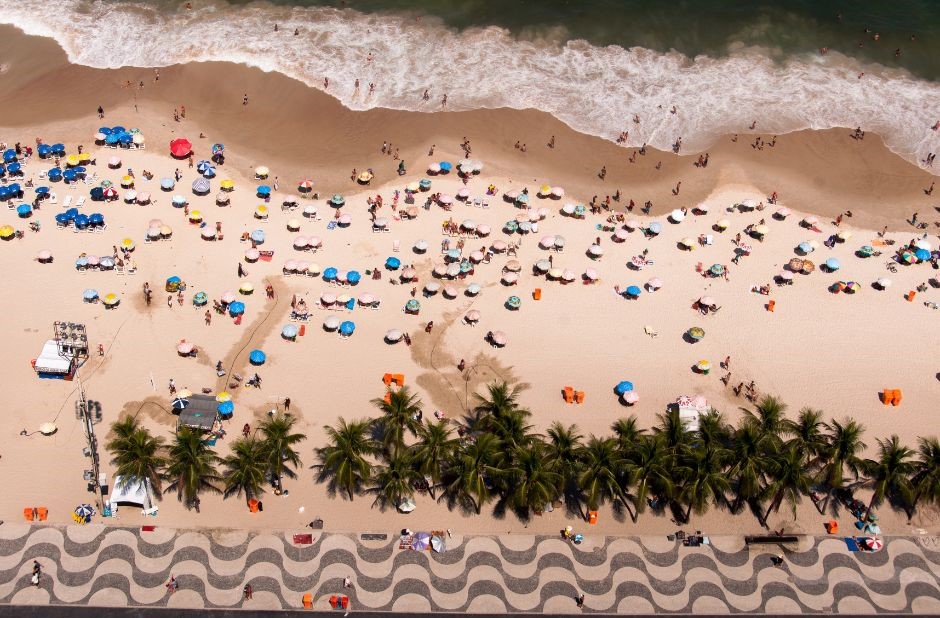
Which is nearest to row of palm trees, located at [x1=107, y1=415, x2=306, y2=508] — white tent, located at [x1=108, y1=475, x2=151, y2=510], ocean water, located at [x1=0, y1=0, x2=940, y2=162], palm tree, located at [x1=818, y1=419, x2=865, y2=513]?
white tent, located at [x1=108, y1=475, x2=151, y2=510]

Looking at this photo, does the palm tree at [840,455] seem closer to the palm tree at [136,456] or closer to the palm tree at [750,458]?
the palm tree at [750,458]

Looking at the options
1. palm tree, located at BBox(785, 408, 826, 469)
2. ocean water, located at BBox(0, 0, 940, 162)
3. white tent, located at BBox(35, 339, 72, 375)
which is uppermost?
ocean water, located at BBox(0, 0, 940, 162)

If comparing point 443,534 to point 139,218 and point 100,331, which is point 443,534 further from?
point 139,218

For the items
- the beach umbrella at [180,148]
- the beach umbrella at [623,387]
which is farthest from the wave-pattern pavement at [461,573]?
the beach umbrella at [180,148]

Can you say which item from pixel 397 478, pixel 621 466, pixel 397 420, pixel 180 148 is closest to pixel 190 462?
pixel 397 478

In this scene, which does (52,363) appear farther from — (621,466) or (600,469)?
(621,466)

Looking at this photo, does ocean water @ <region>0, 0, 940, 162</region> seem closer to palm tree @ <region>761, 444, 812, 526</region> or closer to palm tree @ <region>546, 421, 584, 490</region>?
palm tree @ <region>761, 444, 812, 526</region>

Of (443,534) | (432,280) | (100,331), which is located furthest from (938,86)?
(100,331)
